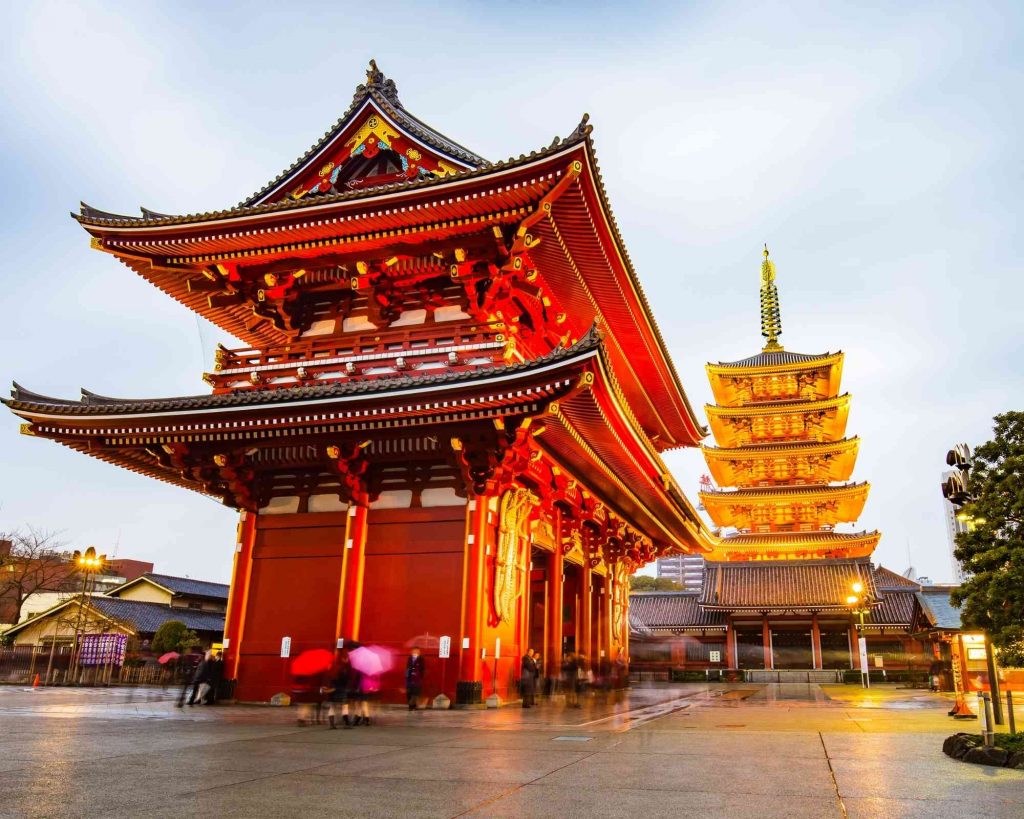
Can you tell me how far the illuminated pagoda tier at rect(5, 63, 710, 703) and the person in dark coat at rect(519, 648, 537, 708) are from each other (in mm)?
393

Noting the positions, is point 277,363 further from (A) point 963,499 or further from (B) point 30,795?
→ (A) point 963,499

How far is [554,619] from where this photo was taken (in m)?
23.9

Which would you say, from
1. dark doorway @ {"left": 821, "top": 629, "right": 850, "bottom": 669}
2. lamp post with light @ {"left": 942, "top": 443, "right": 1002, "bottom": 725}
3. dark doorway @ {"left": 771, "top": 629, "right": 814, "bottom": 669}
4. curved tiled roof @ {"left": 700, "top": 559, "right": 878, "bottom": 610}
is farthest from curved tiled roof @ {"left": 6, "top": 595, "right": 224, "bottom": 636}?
lamp post with light @ {"left": 942, "top": 443, "right": 1002, "bottom": 725}

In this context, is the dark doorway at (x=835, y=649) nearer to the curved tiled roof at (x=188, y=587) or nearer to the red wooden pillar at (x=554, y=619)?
the red wooden pillar at (x=554, y=619)

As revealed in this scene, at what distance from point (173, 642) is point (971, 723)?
36969mm

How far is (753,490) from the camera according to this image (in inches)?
A: 2222

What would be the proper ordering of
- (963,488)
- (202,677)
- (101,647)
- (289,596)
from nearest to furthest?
(963,488) → (202,677) → (289,596) → (101,647)

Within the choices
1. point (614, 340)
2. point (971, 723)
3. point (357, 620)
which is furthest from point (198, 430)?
point (971, 723)

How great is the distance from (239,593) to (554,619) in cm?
933

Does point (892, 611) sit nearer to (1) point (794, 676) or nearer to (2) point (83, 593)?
(1) point (794, 676)

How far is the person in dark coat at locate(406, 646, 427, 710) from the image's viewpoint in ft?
56.5

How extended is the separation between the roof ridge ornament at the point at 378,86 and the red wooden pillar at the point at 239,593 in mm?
12682

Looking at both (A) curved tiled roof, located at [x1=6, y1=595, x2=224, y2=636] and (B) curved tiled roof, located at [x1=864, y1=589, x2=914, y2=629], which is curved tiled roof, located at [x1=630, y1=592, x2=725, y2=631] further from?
(A) curved tiled roof, located at [x1=6, y1=595, x2=224, y2=636]

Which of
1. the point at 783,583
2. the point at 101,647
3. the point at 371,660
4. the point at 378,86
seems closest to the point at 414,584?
the point at 371,660
